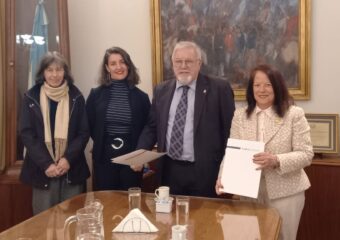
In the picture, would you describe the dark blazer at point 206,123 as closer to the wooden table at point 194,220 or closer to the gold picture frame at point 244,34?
the wooden table at point 194,220

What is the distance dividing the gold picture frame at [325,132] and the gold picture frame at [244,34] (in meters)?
0.26

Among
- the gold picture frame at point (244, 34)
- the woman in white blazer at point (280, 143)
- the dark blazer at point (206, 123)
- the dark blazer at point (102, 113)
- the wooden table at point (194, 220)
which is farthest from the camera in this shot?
the gold picture frame at point (244, 34)

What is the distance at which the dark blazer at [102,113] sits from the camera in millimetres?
2844

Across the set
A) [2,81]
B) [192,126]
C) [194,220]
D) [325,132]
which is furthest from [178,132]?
[2,81]

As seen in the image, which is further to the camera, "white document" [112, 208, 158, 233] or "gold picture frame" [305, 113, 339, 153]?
"gold picture frame" [305, 113, 339, 153]

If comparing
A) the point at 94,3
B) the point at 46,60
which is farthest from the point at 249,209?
the point at 94,3

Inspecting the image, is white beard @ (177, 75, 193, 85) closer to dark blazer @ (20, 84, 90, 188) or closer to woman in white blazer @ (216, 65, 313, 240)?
woman in white blazer @ (216, 65, 313, 240)

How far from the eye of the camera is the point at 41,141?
9.04ft

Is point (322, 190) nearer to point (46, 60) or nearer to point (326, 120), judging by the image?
point (326, 120)

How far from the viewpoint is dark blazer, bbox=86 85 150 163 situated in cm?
284

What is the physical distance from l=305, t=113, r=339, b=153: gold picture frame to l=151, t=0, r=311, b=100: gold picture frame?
0.86ft

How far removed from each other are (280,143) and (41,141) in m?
1.53

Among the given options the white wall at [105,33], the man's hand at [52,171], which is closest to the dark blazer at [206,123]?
the man's hand at [52,171]

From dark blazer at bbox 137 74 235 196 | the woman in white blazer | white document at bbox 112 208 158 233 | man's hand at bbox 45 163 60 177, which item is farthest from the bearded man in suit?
white document at bbox 112 208 158 233
